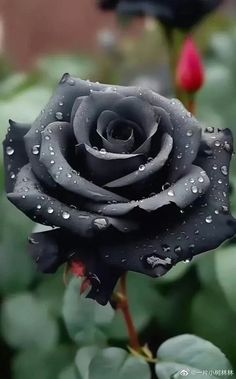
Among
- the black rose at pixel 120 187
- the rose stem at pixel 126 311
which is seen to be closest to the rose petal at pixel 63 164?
the black rose at pixel 120 187

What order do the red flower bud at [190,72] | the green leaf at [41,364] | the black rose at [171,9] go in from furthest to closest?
the black rose at [171,9] < the red flower bud at [190,72] < the green leaf at [41,364]

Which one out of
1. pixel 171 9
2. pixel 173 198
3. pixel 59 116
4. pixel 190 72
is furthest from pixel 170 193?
pixel 171 9

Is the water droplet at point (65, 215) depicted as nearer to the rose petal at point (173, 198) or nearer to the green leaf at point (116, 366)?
the rose petal at point (173, 198)

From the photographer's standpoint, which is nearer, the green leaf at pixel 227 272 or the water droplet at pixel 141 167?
the water droplet at pixel 141 167

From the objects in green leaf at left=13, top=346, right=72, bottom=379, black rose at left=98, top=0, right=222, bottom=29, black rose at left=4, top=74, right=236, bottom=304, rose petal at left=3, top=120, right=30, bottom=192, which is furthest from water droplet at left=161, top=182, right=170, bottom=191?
black rose at left=98, top=0, right=222, bottom=29

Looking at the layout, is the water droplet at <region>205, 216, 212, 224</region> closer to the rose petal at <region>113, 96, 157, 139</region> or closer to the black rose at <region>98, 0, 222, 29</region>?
the rose petal at <region>113, 96, 157, 139</region>

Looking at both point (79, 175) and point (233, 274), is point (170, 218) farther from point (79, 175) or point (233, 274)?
point (233, 274)
